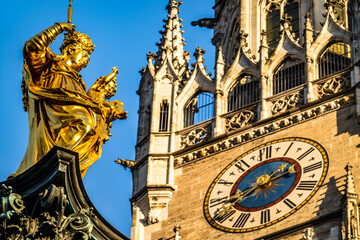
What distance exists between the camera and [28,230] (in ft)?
38.0

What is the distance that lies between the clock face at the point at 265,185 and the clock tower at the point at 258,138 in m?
0.02

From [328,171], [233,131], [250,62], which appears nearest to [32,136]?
[328,171]

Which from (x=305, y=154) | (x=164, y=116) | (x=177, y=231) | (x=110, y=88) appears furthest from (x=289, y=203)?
(x=110, y=88)

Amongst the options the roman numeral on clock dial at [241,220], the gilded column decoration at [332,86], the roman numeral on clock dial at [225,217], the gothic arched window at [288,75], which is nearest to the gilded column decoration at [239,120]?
the gothic arched window at [288,75]

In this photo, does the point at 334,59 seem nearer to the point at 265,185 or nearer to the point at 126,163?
the point at 265,185

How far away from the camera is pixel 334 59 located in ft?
92.3

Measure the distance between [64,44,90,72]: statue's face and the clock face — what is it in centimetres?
1096

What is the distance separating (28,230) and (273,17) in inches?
821

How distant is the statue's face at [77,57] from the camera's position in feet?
45.9

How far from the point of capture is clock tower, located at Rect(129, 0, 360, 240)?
963 inches

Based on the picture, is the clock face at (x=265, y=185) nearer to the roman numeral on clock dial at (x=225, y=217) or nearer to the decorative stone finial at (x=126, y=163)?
the roman numeral on clock dial at (x=225, y=217)

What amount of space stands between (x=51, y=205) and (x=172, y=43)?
18.8m

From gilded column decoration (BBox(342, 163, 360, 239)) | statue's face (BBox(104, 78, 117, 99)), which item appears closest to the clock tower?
gilded column decoration (BBox(342, 163, 360, 239))

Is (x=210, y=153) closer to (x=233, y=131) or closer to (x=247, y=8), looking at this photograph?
(x=233, y=131)
